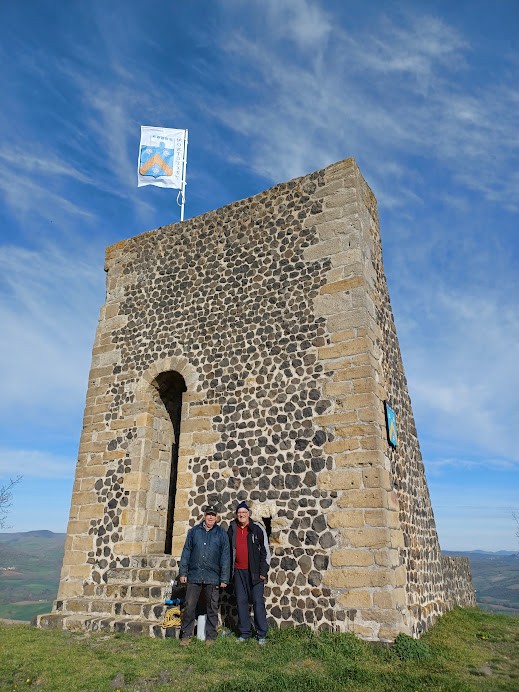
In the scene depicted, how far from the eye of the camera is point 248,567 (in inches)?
288

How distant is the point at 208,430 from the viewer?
9398mm

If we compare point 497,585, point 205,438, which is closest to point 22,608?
point 205,438

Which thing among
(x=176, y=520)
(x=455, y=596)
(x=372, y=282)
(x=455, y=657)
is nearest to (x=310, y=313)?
(x=372, y=282)

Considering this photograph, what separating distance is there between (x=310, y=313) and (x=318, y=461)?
8.45ft

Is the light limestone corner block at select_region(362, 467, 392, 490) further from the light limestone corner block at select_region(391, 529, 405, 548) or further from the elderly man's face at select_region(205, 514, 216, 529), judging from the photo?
the elderly man's face at select_region(205, 514, 216, 529)

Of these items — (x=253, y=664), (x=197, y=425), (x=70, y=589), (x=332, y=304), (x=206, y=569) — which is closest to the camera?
(x=253, y=664)

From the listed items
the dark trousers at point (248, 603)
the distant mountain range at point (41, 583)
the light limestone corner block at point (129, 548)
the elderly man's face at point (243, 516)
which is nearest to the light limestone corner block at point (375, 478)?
the elderly man's face at point (243, 516)

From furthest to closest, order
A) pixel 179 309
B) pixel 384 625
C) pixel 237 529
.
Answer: pixel 179 309 → pixel 237 529 → pixel 384 625

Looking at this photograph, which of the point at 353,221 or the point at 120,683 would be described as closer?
the point at 120,683

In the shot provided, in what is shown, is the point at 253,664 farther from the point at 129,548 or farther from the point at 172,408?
the point at 172,408

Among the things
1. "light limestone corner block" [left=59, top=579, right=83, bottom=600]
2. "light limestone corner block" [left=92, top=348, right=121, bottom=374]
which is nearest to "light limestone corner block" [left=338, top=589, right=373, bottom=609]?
"light limestone corner block" [left=59, top=579, right=83, bottom=600]

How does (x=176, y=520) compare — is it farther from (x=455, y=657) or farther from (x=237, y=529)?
(x=455, y=657)

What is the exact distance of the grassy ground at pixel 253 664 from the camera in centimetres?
535

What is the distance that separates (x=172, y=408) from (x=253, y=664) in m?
5.93
